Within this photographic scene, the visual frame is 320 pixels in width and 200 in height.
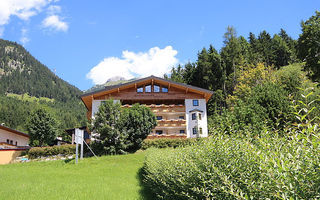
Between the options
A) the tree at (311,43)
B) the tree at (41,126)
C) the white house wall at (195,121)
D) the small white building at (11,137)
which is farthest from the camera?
the small white building at (11,137)

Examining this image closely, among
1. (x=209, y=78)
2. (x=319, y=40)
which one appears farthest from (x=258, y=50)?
(x=319, y=40)

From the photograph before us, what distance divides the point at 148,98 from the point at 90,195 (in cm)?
2957

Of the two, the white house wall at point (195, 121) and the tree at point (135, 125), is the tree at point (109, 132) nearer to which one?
the tree at point (135, 125)

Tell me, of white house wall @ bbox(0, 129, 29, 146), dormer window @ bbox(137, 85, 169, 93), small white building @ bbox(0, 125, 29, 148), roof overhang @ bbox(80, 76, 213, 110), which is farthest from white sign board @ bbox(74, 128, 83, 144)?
white house wall @ bbox(0, 129, 29, 146)

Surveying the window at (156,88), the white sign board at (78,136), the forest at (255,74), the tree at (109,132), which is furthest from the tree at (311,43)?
the white sign board at (78,136)

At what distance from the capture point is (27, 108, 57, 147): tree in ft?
134

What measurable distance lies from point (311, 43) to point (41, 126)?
1686 inches

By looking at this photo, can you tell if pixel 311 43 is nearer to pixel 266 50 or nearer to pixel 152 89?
pixel 152 89

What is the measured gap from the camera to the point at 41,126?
41.5 m

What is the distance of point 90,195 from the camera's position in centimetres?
A: 993

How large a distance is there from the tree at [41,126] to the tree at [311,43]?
40.8 meters

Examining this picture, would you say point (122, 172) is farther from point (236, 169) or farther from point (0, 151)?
point (0, 151)

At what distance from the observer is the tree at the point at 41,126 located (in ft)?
134

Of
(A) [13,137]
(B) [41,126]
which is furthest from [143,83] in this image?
(A) [13,137]
